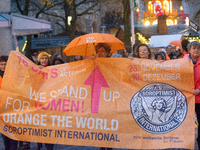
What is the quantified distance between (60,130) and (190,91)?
2082 millimetres

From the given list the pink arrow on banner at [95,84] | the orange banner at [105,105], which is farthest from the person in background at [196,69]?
the pink arrow on banner at [95,84]

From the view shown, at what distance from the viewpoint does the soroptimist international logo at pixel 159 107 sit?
4840 mm

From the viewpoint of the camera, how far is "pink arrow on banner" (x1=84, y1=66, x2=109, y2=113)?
16.3 feet

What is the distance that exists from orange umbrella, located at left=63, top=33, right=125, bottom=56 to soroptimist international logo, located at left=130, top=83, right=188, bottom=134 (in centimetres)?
99

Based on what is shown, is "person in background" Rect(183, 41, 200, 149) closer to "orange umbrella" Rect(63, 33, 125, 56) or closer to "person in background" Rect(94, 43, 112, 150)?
"orange umbrella" Rect(63, 33, 125, 56)

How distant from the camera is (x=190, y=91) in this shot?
490 centimetres

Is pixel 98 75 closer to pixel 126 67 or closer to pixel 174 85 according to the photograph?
pixel 126 67

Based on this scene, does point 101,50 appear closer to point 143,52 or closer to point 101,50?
point 101,50

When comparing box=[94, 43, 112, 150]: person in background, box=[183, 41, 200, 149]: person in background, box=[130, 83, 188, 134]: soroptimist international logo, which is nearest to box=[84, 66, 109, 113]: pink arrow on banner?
box=[94, 43, 112, 150]: person in background

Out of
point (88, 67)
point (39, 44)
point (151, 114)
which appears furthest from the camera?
point (39, 44)

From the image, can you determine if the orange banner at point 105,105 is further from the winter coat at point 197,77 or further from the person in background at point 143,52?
the person in background at point 143,52

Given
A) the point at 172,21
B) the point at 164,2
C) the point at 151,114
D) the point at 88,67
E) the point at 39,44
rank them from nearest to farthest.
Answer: the point at 151,114 < the point at 88,67 < the point at 39,44 < the point at 172,21 < the point at 164,2

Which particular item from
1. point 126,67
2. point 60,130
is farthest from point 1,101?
point 126,67

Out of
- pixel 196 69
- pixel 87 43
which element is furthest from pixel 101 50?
pixel 196 69
